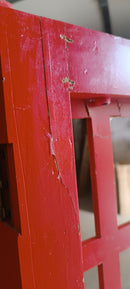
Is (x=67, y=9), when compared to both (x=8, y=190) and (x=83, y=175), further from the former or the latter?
(x=83, y=175)

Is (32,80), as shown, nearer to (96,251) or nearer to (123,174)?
(96,251)

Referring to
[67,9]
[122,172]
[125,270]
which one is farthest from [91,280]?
[67,9]

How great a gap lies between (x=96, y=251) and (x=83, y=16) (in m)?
1.40

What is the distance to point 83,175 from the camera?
3631 millimetres

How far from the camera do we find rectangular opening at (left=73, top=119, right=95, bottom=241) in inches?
107

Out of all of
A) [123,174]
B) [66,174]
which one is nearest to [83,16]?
[66,174]

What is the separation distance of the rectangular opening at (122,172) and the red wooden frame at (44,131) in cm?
208

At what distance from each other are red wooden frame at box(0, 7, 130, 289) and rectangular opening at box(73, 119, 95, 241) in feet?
6.75

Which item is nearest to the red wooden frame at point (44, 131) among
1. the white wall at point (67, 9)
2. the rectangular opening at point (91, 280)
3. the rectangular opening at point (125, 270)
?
the white wall at point (67, 9)

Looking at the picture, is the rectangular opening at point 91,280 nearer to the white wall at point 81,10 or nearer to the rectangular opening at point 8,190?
the rectangular opening at point 8,190

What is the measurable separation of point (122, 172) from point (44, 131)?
7.99 ft

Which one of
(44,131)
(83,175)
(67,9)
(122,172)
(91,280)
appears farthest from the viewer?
(83,175)

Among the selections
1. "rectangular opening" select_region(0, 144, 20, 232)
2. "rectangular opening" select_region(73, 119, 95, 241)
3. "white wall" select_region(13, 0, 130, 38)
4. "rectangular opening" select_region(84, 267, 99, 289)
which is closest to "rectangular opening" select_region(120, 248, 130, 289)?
"rectangular opening" select_region(84, 267, 99, 289)

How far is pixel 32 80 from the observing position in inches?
18.1
